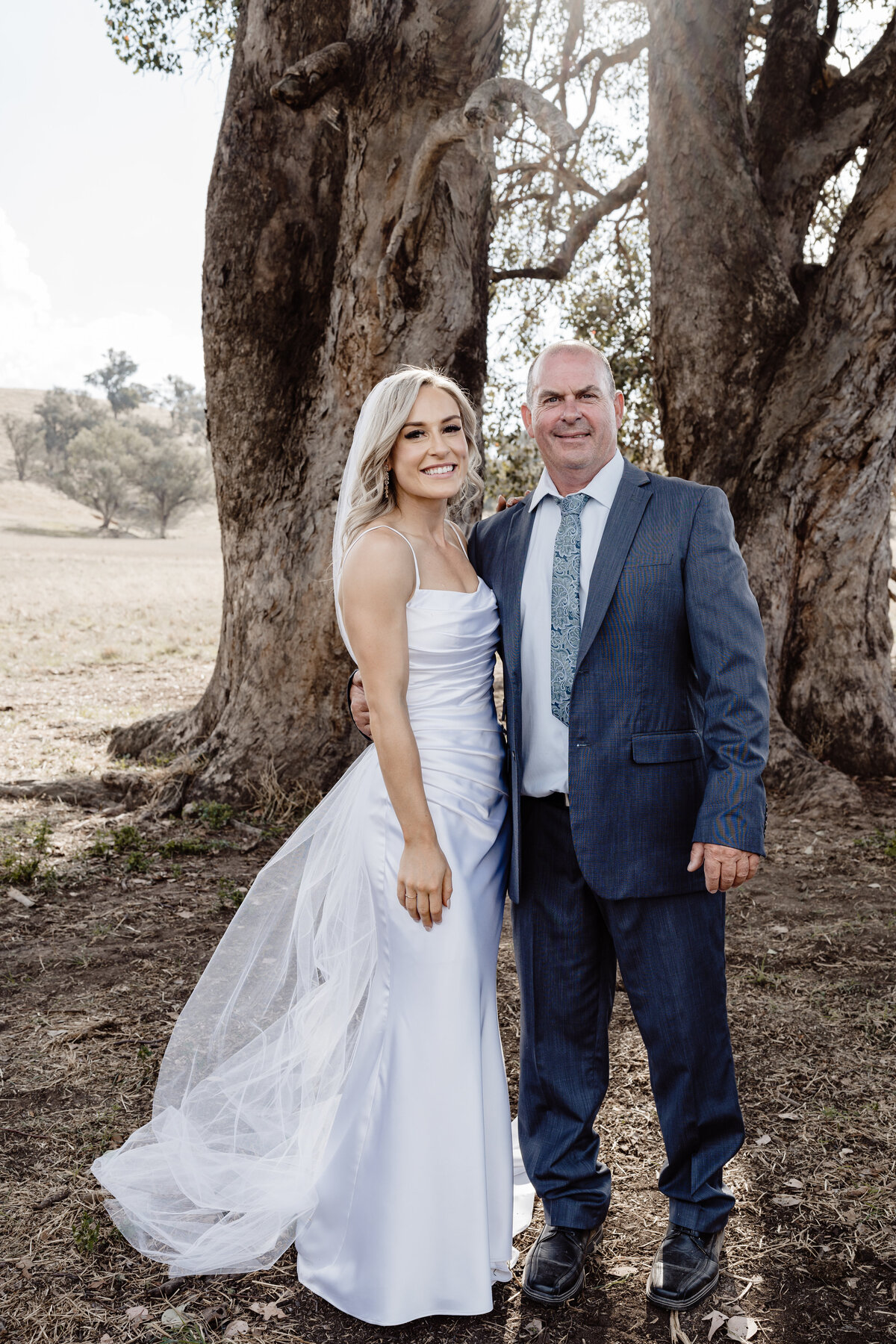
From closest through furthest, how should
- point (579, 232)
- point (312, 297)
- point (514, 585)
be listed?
point (514, 585), point (312, 297), point (579, 232)

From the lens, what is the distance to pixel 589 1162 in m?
3.07

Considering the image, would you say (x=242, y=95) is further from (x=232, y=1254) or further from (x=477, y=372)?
(x=232, y=1254)

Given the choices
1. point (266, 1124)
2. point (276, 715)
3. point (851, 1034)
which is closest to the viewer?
point (266, 1124)

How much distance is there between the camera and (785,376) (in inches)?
297

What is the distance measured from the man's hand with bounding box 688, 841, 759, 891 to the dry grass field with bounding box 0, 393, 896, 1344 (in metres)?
0.99

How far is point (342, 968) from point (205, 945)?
2473 millimetres

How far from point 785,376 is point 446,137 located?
305cm

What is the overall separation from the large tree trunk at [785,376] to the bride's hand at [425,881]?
5.17 meters

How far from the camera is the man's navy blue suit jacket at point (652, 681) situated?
2.73 meters

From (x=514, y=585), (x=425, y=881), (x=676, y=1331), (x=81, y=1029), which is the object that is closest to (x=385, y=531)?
(x=514, y=585)

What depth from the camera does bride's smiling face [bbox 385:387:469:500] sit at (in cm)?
292

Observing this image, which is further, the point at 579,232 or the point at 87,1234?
the point at 579,232

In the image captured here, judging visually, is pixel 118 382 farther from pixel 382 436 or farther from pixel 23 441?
pixel 382 436

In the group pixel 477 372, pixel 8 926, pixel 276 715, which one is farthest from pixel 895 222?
pixel 8 926
